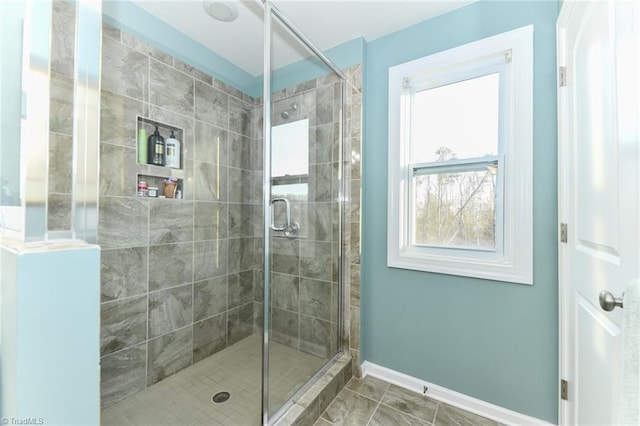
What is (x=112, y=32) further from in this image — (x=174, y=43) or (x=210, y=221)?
(x=210, y=221)

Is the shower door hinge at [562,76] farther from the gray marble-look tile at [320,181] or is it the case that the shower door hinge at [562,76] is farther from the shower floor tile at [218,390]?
the shower floor tile at [218,390]

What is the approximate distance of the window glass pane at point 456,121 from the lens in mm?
1494

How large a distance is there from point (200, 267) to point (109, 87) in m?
1.28

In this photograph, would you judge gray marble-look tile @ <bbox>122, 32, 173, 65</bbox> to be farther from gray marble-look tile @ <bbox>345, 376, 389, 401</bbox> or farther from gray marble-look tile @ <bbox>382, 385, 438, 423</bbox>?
gray marble-look tile @ <bbox>382, 385, 438, 423</bbox>

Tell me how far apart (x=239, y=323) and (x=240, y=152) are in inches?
58.5

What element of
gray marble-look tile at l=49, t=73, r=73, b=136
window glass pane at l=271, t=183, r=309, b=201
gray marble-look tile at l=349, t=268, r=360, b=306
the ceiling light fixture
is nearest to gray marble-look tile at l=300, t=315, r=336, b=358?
gray marble-look tile at l=349, t=268, r=360, b=306

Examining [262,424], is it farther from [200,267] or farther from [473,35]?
[473,35]

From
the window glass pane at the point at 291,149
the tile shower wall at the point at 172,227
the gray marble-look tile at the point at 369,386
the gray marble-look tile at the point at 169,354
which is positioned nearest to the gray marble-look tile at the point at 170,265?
the tile shower wall at the point at 172,227

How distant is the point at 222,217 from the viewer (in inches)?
83.4

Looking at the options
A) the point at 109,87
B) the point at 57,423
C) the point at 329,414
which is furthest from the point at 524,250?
the point at 109,87

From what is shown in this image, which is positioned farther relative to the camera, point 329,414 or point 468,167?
point 468,167

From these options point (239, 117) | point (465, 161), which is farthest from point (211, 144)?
point (465, 161)

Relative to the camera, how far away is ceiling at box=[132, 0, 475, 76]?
1.53 m

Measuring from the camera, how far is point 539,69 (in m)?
1.33
